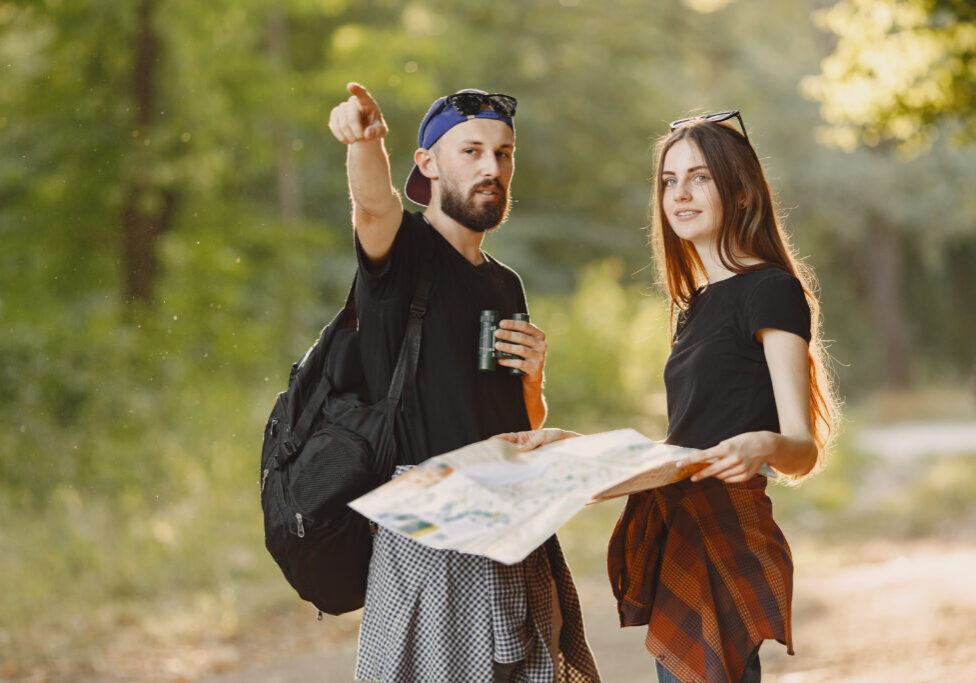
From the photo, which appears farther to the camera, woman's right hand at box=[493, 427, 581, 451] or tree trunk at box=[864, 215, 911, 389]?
tree trunk at box=[864, 215, 911, 389]

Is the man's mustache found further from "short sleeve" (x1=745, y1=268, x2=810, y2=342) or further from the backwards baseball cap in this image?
"short sleeve" (x1=745, y1=268, x2=810, y2=342)

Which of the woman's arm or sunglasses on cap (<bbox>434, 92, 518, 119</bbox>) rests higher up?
sunglasses on cap (<bbox>434, 92, 518, 119</bbox>)

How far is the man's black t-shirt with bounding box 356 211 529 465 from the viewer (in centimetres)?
240

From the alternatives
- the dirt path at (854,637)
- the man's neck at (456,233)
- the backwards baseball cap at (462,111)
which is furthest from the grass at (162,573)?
the backwards baseball cap at (462,111)

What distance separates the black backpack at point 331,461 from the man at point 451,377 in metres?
0.03

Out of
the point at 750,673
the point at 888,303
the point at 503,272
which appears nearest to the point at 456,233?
the point at 503,272

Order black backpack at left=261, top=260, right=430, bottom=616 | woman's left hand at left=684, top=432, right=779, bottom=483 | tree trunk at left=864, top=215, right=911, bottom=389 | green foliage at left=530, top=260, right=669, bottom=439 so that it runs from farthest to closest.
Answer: tree trunk at left=864, top=215, right=911, bottom=389, green foliage at left=530, top=260, right=669, bottom=439, black backpack at left=261, top=260, right=430, bottom=616, woman's left hand at left=684, top=432, right=779, bottom=483

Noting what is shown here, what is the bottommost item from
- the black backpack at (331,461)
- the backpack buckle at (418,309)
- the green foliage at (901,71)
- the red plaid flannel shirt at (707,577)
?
the red plaid flannel shirt at (707,577)

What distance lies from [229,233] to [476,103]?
8635mm

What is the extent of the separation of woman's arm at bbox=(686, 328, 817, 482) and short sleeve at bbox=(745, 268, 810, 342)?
2 cm

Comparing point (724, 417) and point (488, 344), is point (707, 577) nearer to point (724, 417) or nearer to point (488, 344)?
point (724, 417)

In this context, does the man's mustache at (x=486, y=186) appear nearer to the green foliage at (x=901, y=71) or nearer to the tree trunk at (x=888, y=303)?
the green foliage at (x=901, y=71)

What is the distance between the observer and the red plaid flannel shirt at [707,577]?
2.27 metres

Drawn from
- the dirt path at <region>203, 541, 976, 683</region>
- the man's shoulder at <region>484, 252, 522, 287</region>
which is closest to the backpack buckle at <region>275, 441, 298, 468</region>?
the man's shoulder at <region>484, 252, 522, 287</region>
